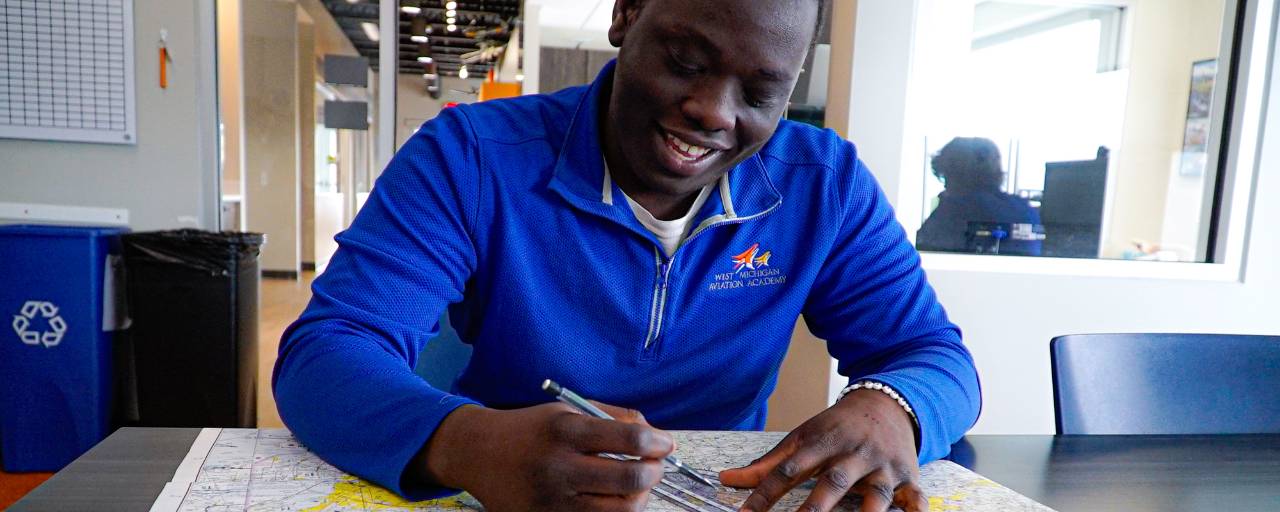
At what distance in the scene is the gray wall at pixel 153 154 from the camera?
2.83 meters

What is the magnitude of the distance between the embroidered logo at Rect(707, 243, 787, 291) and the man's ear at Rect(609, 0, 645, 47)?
11.8 inches

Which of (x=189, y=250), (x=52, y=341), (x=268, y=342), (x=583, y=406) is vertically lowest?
(x=268, y=342)

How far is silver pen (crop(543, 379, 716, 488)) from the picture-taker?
1.92ft

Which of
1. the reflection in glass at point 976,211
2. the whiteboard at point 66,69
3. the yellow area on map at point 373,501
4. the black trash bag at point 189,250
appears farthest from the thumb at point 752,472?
the whiteboard at point 66,69

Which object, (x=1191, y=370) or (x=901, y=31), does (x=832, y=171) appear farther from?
(x=901, y=31)

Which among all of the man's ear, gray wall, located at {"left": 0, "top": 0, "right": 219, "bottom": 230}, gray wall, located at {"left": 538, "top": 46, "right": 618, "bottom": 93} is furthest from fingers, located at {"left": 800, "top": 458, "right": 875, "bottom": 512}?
gray wall, located at {"left": 538, "top": 46, "right": 618, "bottom": 93}

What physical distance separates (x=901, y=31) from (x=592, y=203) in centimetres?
172

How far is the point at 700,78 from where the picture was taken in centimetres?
85

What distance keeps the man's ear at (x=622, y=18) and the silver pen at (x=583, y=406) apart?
0.46m

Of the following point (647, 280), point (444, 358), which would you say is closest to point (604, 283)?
point (647, 280)

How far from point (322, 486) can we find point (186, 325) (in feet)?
7.46

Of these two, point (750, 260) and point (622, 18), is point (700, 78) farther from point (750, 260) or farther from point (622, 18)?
point (750, 260)

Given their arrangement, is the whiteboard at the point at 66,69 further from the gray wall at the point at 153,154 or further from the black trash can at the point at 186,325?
the black trash can at the point at 186,325

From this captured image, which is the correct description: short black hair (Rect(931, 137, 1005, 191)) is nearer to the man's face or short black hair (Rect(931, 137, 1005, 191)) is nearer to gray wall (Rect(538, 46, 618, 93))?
the man's face
